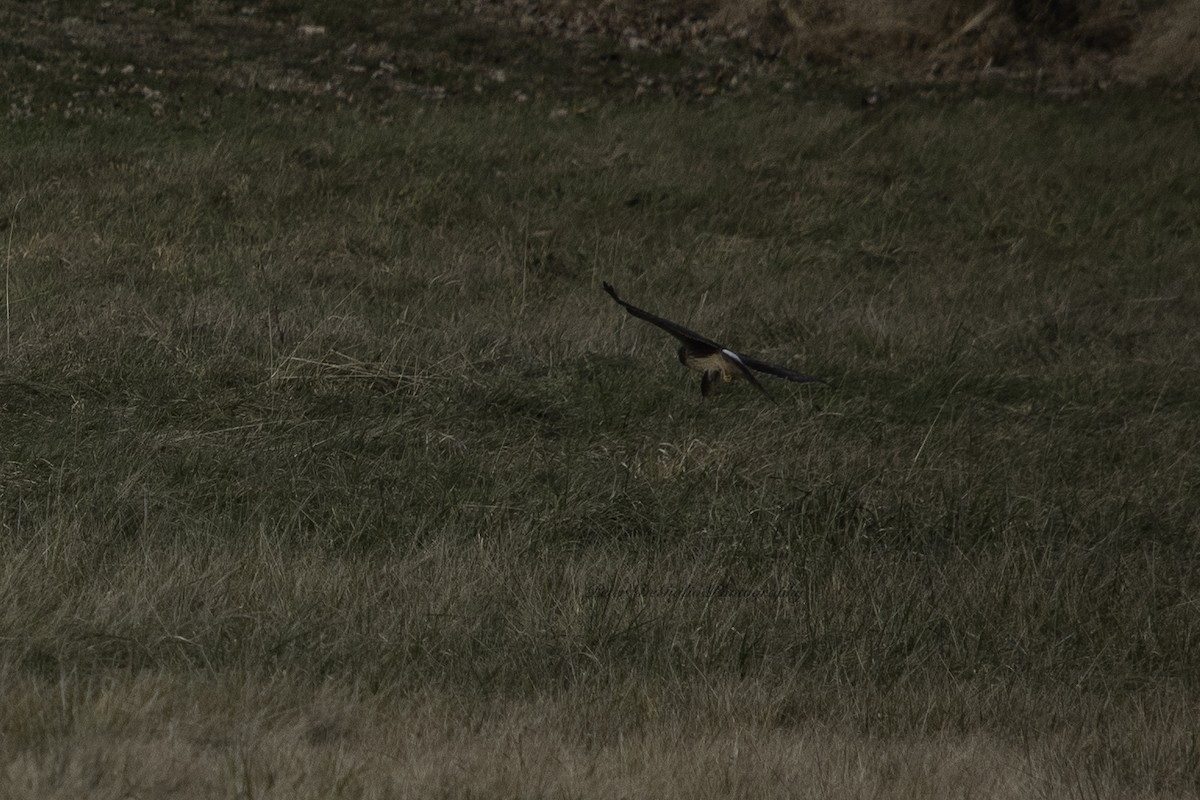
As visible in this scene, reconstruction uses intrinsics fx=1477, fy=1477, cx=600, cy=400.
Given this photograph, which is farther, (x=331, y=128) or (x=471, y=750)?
(x=331, y=128)

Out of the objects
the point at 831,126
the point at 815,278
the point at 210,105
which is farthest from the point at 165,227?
the point at 831,126

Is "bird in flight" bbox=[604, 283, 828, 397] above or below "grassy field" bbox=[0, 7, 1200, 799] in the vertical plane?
above

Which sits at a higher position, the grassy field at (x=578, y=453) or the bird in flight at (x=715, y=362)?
the bird in flight at (x=715, y=362)

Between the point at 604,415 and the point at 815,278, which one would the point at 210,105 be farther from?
the point at 604,415

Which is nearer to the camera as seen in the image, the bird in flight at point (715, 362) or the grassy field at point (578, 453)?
the grassy field at point (578, 453)

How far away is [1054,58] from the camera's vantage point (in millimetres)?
15094

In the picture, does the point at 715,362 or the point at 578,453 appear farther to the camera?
the point at 578,453

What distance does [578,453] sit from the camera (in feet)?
19.6

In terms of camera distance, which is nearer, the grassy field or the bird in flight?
the grassy field

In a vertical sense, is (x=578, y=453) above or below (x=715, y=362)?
below

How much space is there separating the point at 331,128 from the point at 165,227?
107 inches

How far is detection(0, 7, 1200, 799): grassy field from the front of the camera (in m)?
3.38

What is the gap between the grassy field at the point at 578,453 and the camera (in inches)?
133

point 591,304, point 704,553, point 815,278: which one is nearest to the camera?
point 704,553
